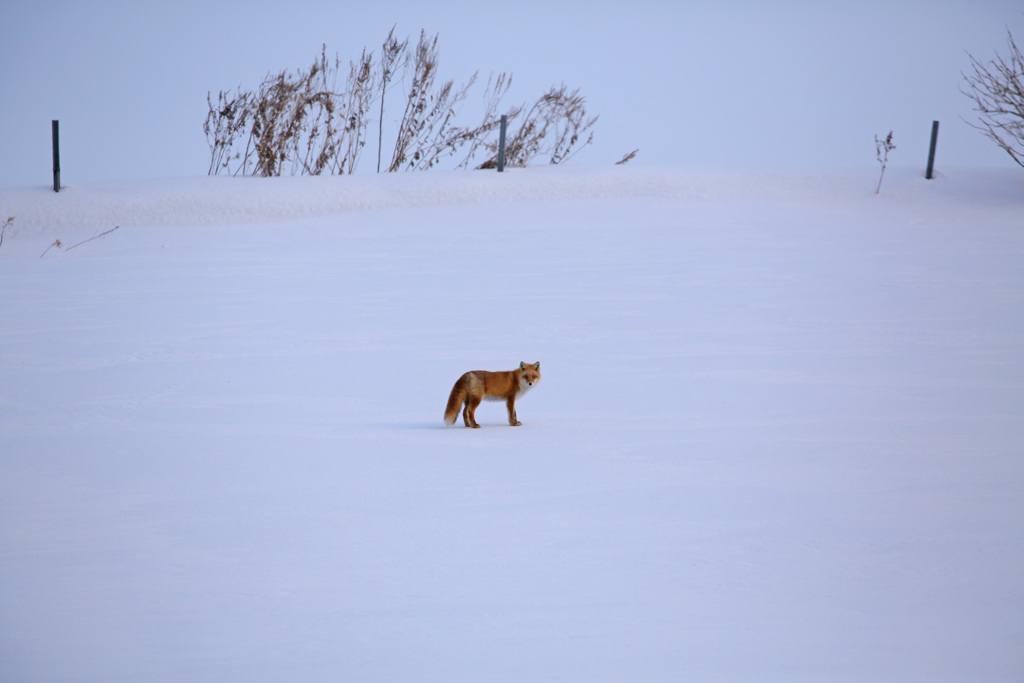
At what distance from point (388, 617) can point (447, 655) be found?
266 millimetres

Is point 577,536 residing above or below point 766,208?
below

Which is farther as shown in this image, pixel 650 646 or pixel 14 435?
pixel 14 435

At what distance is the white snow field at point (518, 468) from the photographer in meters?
2.51

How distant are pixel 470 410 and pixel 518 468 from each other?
3.06ft

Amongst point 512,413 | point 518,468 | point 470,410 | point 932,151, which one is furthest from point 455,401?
point 932,151

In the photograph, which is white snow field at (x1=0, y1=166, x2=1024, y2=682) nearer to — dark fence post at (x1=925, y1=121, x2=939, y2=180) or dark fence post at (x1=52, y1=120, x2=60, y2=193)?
dark fence post at (x1=52, y1=120, x2=60, y2=193)

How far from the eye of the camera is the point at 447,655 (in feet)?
8.01

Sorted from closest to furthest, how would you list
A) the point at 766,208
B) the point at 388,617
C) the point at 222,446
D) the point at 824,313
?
the point at 388,617 < the point at 222,446 < the point at 824,313 < the point at 766,208

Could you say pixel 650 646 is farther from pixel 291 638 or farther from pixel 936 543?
pixel 936 543

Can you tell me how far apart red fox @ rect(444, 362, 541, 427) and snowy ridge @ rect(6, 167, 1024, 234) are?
362 inches

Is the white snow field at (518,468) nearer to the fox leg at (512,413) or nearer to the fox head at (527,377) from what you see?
Answer: the fox leg at (512,413)

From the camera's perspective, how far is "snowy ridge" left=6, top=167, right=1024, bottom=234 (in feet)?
42.2

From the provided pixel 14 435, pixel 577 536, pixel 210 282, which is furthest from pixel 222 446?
pixel 210 282

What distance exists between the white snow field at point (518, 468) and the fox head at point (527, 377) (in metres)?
0.30
